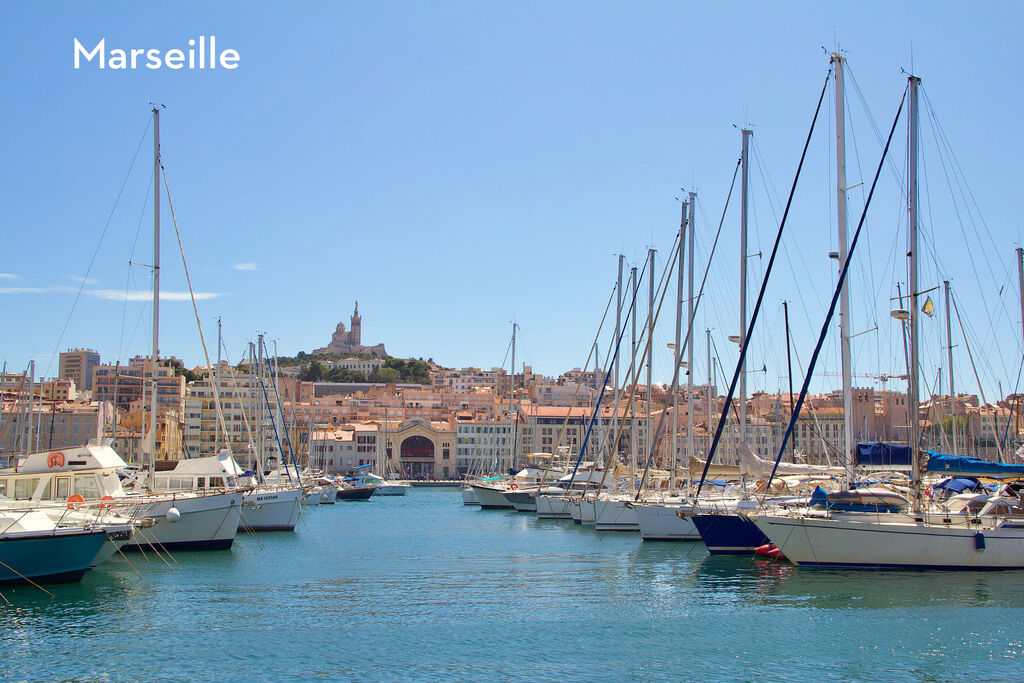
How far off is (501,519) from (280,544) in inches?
729

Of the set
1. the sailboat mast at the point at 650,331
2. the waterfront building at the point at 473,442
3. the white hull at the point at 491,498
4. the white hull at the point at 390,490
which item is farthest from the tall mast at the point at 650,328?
the waterfront building at the point at 473,442

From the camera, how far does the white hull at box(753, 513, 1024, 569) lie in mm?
26203

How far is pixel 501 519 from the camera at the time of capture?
55031 millimetres

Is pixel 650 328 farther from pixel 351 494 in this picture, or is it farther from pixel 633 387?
pixel 351 494

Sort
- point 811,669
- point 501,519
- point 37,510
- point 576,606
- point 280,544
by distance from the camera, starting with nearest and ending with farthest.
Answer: point 811,669 → point 576,606 → point 37,510 → point 280,544 → point 501,519

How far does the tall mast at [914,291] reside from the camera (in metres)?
26.1

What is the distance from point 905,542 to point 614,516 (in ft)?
56.5

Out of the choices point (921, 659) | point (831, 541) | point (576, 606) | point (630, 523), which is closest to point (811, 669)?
point (921, 659)

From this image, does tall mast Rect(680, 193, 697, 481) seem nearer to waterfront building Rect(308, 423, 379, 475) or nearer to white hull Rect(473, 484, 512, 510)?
white hull Rect(473, 484, 512, 510)

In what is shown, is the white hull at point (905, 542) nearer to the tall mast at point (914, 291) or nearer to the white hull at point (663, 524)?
the tall mast at point (914, 291)

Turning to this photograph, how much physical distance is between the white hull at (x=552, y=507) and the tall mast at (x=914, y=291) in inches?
1036

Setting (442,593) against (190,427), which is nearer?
(442,593)

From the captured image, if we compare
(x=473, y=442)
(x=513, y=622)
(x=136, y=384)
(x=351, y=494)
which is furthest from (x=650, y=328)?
(x=136, y=384)

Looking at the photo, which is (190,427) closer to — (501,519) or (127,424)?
(127,424)
